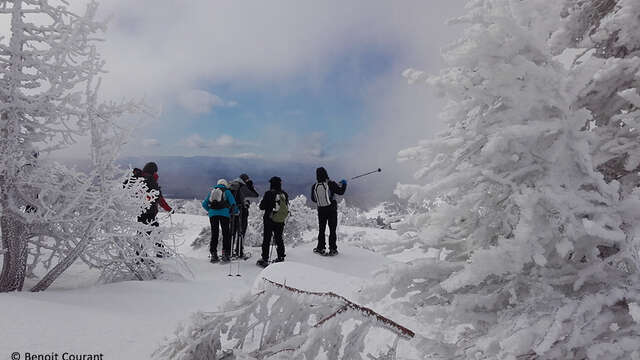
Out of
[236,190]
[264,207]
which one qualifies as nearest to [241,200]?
[236,190]

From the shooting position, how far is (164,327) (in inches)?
135

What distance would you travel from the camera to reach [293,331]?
194 centimetres

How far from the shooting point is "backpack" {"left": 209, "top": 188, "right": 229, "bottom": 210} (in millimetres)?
9109

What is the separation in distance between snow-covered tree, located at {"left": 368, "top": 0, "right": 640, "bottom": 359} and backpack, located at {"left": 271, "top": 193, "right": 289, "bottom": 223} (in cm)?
772

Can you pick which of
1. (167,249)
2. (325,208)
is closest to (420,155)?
(167,249)

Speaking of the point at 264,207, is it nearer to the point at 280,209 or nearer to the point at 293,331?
the point at 280,209

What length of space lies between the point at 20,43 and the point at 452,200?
5.66 m

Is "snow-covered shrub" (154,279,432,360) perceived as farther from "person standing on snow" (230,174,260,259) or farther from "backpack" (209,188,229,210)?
"person standing on snow" (230,174,260,259)

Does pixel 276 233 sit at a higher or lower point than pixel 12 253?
lower

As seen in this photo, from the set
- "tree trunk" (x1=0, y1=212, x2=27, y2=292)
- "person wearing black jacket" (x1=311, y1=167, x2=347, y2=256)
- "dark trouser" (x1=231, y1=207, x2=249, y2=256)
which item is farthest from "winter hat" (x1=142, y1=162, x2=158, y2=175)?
"person wearing black jacket" (x1=311, y1=167, x2=347, y2=256)

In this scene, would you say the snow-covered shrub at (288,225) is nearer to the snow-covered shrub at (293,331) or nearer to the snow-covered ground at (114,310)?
the snow-covered ground at (114,310)

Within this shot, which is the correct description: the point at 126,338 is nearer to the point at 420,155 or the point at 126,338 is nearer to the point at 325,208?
the point at 420,155

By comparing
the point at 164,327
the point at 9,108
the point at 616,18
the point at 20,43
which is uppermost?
the point at 20,43

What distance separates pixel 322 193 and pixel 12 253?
20.0ft
